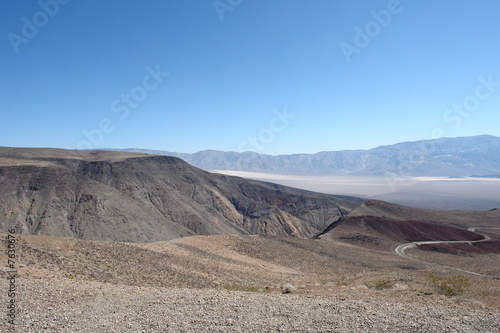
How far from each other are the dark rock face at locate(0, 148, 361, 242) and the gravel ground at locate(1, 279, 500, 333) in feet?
138

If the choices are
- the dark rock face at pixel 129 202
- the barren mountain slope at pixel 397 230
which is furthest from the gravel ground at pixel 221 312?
the dark rock face at pixel 129 202

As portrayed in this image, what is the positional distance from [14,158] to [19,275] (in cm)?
7282

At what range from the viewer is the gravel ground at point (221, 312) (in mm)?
8531

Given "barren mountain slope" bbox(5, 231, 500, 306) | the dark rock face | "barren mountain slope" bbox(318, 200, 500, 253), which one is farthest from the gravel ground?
the dark rock face

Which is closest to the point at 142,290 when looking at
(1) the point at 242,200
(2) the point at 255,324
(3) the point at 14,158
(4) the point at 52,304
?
(4) the point at 52,304

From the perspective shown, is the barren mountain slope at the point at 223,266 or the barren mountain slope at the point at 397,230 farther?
the barren mountain slope at the point at 397,230

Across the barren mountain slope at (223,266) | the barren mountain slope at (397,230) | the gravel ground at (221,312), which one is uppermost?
the gravel ground at (221,312)

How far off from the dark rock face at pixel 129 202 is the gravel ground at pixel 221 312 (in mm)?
42055

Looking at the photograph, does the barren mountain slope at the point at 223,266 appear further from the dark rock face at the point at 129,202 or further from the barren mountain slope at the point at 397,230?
the dark rock face at the point at 129,202

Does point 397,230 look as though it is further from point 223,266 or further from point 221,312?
point 221,312

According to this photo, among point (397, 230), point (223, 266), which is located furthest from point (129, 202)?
point (397, 230)

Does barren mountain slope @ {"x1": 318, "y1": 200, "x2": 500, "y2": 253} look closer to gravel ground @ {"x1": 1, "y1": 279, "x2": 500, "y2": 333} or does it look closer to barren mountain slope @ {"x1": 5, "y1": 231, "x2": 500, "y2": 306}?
barren mountain slope @ {"x1": 5, "y1": 231, "x2": 500, "y2": 306}

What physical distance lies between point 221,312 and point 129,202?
183 ft

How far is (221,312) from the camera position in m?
9.72
